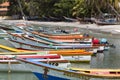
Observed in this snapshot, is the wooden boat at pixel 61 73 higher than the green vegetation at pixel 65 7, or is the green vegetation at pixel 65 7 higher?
the wooden boat at pixel 61 73

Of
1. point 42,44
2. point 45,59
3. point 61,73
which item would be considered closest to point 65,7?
point 42,44

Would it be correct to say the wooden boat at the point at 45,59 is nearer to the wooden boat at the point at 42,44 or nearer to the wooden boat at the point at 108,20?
the wooden boat at the point at 42,44

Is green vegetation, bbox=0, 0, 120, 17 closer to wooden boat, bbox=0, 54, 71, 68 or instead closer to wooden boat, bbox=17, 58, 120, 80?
wooden boat, bbox=0, 54, 71, 68

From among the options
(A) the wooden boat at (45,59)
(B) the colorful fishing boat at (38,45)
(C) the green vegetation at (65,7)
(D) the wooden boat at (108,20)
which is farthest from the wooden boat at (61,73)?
(C) the green vegetation at (65,7)

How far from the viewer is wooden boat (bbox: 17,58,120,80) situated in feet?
59.0

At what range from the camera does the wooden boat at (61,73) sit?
18.0 meters

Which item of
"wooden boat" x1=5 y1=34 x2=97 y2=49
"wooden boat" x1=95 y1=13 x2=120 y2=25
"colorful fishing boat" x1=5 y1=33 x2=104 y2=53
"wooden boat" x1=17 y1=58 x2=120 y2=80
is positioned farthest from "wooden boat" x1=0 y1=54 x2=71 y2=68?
"wooden boat" x1=95 y1=13 x2=120 y2=25

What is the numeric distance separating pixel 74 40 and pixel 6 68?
57.0 feet

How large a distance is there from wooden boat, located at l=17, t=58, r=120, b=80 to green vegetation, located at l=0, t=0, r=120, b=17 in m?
49.8

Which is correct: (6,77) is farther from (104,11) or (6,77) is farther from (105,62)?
(104,11)

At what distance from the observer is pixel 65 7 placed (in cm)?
8306

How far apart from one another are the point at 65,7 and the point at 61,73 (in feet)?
214

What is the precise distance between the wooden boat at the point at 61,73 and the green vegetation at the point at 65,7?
49.8 m

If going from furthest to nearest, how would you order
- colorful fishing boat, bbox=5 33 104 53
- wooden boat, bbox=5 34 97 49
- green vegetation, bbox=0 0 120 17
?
green vegetation, bbox=0 0 120 17 → wooden boat, bbox=5 34 97 49 → colorful fishing boat, bbox=5 33 104 53
